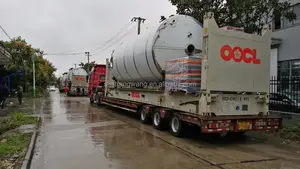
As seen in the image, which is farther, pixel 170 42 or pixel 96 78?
pixel 96 78

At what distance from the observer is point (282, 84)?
35.8 feet

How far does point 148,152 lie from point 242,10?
5895 millimetres

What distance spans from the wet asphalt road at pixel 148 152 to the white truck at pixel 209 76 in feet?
1.93

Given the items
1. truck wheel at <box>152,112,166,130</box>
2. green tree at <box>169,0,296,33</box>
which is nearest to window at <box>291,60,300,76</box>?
green tree at <box>169,0,296,33</box>

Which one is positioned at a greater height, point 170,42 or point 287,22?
point 287,22

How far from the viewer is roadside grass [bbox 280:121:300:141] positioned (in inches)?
355

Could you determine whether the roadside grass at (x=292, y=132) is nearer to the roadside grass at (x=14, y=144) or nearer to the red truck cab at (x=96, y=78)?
the roadside grass at (x=14, y=144)

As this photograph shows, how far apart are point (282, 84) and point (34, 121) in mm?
10020

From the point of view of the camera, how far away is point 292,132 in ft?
30.2

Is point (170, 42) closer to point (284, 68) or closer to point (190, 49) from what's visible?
point (190, 49)

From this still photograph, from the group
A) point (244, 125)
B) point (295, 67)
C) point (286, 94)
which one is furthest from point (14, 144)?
point (295, 67)

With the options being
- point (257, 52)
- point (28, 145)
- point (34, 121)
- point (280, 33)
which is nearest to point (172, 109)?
point (257, 52)

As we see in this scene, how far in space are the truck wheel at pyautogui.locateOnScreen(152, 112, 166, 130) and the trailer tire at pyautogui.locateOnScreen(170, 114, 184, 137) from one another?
2.39 ft

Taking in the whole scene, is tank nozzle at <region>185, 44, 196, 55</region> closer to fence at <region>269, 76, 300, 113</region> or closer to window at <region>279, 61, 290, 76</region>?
fence at <region>269, 76, 300, 113</region>
